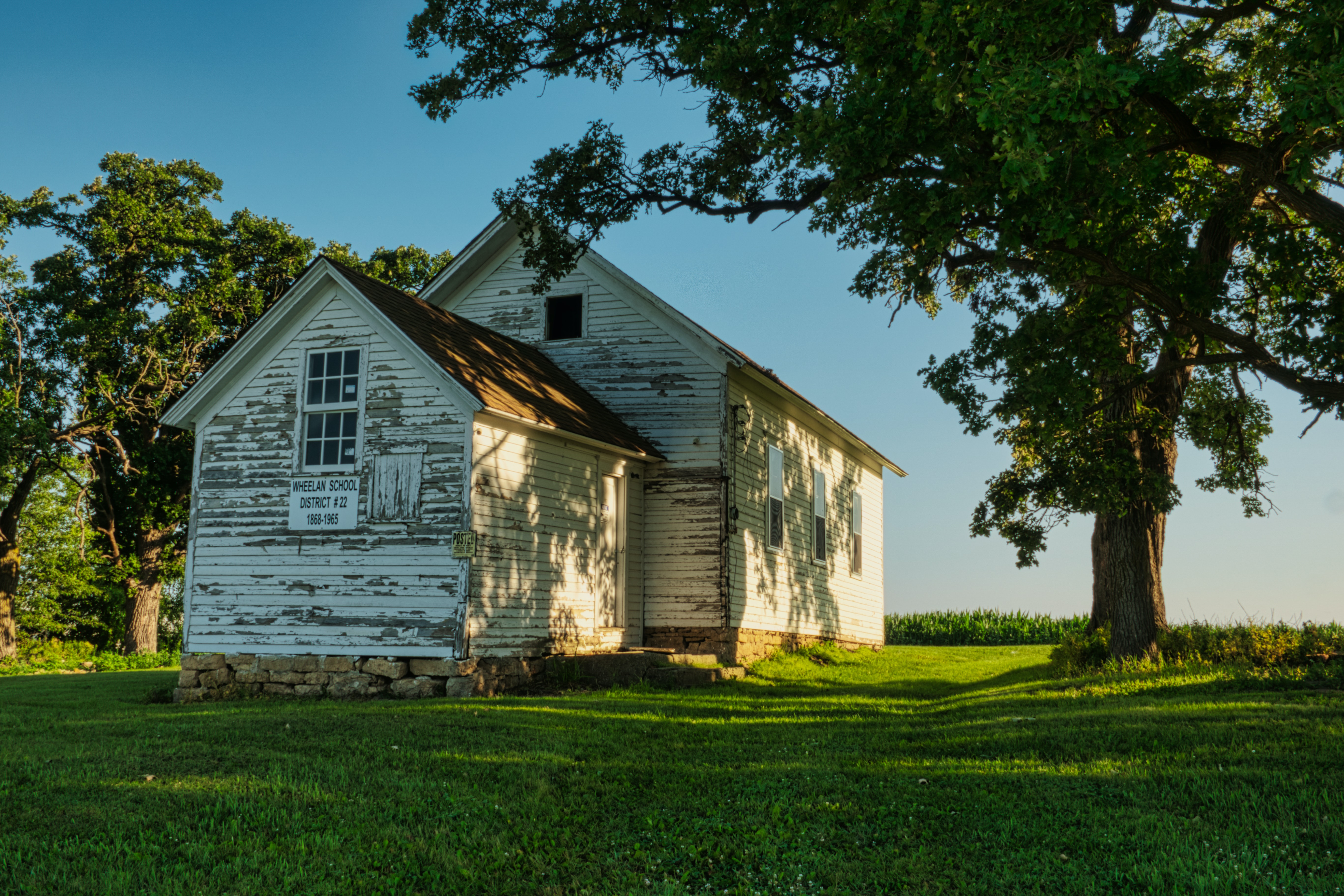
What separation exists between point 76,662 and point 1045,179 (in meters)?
27.1

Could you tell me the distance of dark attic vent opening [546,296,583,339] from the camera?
63.7ft

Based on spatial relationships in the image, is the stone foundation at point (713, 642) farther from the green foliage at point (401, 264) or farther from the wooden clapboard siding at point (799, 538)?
the green foliage at point (401, 264)

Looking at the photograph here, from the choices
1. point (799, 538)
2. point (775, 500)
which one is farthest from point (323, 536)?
point (799, 538)

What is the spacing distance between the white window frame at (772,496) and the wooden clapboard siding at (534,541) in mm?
3962

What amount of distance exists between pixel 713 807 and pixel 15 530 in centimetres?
2635

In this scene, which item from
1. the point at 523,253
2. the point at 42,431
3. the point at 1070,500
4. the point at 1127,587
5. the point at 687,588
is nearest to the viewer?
the point at 1070,500

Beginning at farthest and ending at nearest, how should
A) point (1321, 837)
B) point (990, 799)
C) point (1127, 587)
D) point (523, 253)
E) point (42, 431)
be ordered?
point (42, 431) → point (523, 253) → point (1127, 587) → point (990, 799) → point (1321, 837)

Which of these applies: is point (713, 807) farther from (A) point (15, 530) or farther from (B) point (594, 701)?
(A) point (15, 530)

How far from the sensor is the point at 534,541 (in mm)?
14711

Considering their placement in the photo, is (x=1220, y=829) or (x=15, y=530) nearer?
(x=1220, y=829)

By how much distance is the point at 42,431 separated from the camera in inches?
926

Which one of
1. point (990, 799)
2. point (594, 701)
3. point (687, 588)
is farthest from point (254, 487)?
point (990, 799)

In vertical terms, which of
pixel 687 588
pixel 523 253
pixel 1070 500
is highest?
pixel 523 253

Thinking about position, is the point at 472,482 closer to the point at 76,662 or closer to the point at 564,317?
the point at 564,317
